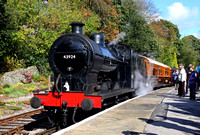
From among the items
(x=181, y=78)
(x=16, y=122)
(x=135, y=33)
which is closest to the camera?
(x=16, y=122)

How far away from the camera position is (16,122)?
8.40m

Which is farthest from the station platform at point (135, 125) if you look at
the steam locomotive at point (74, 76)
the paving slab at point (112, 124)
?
the steam locomotive at point (74, 76)

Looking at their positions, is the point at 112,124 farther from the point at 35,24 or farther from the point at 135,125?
the point at 35,24

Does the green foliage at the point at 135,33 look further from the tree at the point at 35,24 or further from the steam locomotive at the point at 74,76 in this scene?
the steam locomotive at the point at 74,76

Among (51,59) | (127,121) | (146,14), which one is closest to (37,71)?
(51,59)

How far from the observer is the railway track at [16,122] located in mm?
7273

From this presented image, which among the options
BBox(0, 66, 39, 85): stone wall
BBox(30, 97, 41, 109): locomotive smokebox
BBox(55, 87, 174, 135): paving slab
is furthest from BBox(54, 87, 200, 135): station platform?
BBox(0, 66, 39, 85): stone wall

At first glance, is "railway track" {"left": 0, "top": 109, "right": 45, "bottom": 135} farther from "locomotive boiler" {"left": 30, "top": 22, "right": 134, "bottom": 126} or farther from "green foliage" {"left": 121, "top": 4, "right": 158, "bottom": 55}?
"green foliage" {"left": 121, "top": 4, "right": 158, "bottom": 55}

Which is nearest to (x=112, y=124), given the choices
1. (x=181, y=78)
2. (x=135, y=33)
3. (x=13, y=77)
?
(x=181, y=78)

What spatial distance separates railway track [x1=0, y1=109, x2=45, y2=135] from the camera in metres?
7.27

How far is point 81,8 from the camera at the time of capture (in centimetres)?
2698

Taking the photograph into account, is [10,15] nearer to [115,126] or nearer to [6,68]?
[6,68]

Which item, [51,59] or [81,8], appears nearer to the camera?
[51,59]

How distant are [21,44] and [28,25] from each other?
68.2 inches
